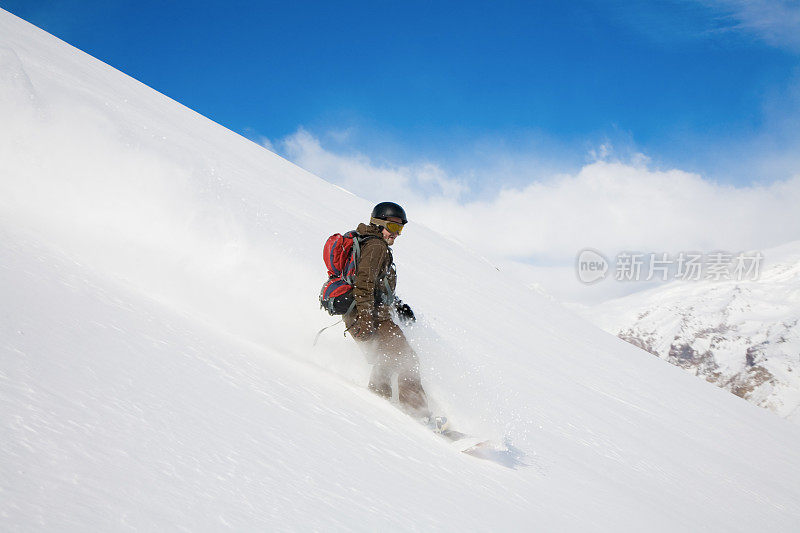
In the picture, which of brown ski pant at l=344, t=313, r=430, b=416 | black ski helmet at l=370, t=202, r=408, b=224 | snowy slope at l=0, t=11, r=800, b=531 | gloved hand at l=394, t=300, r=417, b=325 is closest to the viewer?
snowy slope at l=0, t=11, r=800, b=531

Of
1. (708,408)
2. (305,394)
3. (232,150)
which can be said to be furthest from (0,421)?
(232,150)

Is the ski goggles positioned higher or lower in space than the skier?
higher

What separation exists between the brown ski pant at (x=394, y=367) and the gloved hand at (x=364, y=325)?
1.9 inches

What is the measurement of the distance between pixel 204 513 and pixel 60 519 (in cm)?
43

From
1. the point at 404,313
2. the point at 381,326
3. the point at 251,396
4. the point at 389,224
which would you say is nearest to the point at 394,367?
the point at 381,326

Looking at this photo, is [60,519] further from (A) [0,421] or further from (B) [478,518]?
(B) [478,518]

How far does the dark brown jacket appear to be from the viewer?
4262 mm

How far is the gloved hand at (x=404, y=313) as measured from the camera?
495 cm

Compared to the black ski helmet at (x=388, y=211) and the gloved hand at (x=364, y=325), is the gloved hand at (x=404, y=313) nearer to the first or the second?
the gloved hand at (x=364, y=325)

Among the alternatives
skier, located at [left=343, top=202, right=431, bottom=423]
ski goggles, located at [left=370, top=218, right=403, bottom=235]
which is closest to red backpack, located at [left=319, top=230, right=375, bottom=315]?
skier, located at [left=343, top=202, right=431, bottom=423]

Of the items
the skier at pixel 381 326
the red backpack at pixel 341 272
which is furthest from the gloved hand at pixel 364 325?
the red backpack at pixel 341 272

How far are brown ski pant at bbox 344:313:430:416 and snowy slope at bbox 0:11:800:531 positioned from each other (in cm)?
24

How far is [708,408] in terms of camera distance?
32.4 ft

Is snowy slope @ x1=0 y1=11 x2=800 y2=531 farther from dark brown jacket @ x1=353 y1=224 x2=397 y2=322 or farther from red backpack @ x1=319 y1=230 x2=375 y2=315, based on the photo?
dark brown jacket @ x1=353 y1=224 x2=397 y2=322
